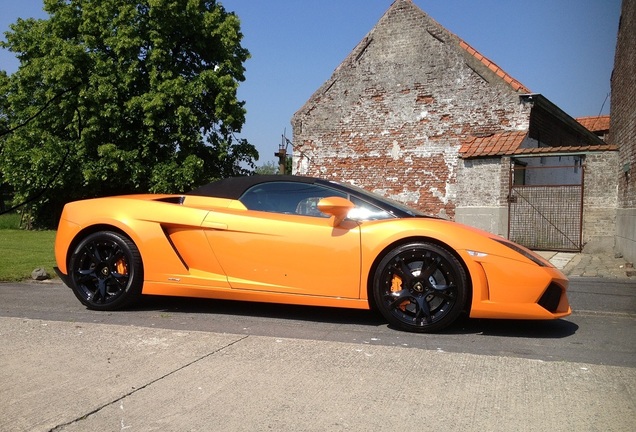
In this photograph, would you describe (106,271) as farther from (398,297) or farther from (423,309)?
(423,309)

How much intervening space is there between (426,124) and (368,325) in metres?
13.5

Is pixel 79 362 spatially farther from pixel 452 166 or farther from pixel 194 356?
pixel 452 166

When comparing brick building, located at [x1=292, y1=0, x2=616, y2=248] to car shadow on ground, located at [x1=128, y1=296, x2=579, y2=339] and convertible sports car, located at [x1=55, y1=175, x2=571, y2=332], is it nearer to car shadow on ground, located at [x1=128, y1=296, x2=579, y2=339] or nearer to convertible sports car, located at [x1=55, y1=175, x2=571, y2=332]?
car shadow on ground, located at [x1=128, y1=296, x2=579, y2=339]

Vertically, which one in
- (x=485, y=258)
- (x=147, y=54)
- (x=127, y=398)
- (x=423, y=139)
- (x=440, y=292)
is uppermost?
(x=147, y=54)

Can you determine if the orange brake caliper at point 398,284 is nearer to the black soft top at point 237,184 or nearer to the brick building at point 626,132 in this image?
the black soft top at point 237,184

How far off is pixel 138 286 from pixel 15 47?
84.6ft

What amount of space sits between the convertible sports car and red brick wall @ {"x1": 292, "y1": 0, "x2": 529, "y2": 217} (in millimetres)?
12329

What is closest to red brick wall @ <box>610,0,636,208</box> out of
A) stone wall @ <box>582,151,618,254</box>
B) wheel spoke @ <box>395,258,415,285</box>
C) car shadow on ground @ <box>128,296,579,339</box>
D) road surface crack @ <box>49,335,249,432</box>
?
stone wall @ <box>582,151,618,254</box>

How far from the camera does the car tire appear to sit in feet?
15.9

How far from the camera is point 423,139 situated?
1719 cm

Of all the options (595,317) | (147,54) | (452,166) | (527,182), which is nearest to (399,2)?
(452,166)

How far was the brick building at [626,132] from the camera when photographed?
10.6 metres

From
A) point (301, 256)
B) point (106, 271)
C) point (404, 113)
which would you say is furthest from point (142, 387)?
point (404, 113)

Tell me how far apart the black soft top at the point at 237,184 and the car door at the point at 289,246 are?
0.44ft
